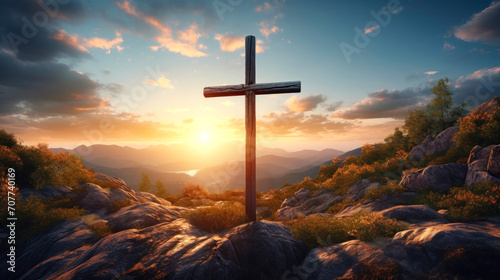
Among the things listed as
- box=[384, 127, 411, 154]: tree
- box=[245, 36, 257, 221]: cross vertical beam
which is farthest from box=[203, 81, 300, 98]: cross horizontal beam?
box=[384, 127, 411, 154]: tree

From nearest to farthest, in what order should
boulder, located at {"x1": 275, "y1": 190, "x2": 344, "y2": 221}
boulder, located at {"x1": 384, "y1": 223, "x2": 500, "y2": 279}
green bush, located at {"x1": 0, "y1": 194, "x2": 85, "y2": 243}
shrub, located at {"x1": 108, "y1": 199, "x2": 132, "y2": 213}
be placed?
boulder, located at {"x1": 384, "y1": 223, "x2": 500, "y2": 279}, green bush, located at {"x1": 0, "y1": 194, "x2": 85, "y2": 243}, shrub, located at {"x1": 108, "y1": 199, "x2": 132, "y2": 213}, boulder, located at {"x1": 275, "y1": 190, "x2": 344, "y2": 221}

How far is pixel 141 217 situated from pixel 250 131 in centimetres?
672

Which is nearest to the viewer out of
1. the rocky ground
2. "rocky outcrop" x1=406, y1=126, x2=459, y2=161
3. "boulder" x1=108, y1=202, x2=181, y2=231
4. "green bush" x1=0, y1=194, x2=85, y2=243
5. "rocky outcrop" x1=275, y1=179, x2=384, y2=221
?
the rocky ground

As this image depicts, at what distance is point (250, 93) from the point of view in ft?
28.1

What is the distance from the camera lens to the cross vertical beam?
332 inches

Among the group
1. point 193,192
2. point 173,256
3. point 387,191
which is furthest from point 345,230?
point 193,192

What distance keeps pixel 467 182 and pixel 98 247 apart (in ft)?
59.7

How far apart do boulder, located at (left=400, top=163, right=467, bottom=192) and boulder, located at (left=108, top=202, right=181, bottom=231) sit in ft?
48.2

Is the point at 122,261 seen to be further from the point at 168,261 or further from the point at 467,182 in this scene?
the point at 467,182

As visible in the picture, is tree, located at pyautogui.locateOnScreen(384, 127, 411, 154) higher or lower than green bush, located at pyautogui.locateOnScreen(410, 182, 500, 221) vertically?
higher

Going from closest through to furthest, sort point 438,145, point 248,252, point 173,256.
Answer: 1. point 173,256
2. point 248,252
3. point 438,145

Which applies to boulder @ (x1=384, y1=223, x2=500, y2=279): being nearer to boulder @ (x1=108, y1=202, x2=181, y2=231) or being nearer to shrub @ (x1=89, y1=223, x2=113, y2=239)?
boulder @ (x1=108, y1=202, x2=181, y2=231)

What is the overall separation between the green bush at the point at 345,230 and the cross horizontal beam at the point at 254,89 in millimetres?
5723

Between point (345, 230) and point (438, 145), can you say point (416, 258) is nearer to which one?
point (345, 230)
